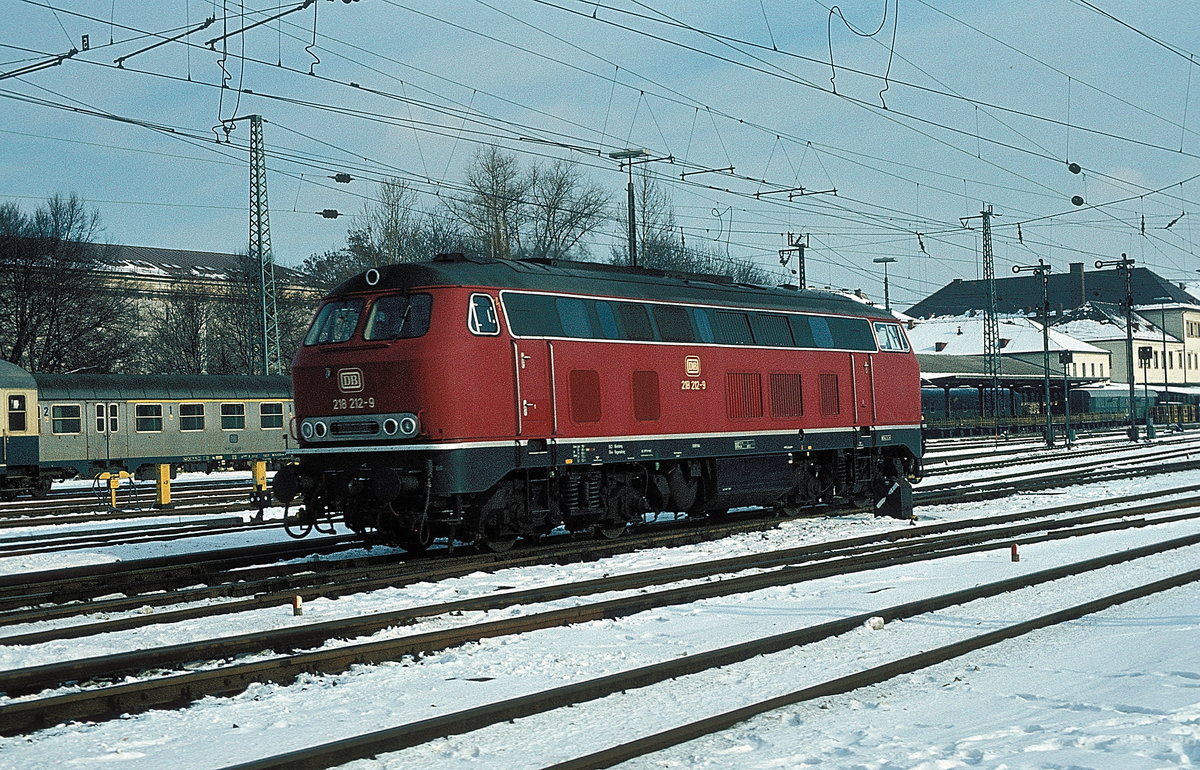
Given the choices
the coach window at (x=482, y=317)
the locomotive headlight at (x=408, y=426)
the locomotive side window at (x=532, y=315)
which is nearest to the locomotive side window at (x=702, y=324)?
the locomotive side window at (x=532, y=315)

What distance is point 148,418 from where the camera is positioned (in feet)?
123

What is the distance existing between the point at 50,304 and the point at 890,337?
136ft

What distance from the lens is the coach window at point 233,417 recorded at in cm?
3903

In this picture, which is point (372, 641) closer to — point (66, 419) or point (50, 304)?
point (66, 419)

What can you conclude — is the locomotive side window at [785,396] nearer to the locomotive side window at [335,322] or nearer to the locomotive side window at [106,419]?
the locomotive side window at [335,322]

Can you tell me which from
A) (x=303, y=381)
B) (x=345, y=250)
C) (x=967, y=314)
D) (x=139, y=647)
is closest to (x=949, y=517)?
(x=303, y=381)

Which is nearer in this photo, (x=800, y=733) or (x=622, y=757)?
(x=622, y=757)

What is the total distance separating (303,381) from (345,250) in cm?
5316

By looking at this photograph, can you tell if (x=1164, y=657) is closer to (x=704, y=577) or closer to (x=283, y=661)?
(x=704, y=577)

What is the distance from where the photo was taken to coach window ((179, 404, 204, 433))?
125 feet

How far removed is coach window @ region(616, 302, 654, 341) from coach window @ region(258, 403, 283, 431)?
81.5 ft

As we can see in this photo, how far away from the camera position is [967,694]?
845cm

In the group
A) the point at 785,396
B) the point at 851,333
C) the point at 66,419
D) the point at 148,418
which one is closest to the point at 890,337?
the point at 851,333

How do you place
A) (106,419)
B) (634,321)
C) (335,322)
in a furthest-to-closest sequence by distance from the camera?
(106,419), (634,321), (335,322)
